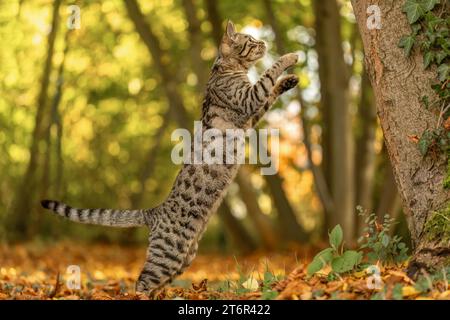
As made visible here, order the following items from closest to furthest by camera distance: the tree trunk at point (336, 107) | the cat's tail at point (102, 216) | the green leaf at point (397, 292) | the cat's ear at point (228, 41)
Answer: the green leaf at point (397, 292) → the cat's tail at point (102, 216) → the cat's ear at point (228, 41) → the tree trunk at point (336, 107)

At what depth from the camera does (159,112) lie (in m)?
18.1

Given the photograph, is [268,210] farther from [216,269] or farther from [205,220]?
[205,220]

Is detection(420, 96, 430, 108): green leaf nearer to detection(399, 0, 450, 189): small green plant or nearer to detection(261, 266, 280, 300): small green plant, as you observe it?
detection(399, 0, 450, 189): small green plant

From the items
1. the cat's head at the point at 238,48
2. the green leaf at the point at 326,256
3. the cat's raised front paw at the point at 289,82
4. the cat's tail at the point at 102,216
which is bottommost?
the green leaf at the point at 326,256

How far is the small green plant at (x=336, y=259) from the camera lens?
200 inches

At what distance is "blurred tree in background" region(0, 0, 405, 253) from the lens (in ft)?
38.8

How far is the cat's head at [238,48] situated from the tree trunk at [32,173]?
A: 754 centimetres

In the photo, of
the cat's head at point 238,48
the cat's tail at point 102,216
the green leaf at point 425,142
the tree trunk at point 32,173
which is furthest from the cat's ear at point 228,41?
the tree trunk at point 32,173

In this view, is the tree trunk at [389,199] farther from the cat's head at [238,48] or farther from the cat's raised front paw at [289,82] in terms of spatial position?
the cat's raised front paw at [289,82]

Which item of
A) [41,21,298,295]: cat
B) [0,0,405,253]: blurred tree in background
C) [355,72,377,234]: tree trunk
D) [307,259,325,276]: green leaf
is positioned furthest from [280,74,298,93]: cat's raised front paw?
[355,72,377,234]: tree trunk

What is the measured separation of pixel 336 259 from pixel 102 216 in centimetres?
207

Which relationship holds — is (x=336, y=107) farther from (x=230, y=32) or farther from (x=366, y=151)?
(x=230, y=32)

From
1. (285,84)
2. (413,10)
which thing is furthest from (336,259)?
(285,84)

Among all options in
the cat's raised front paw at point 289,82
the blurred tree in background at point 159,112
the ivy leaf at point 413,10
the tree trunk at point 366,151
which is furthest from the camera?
the tree trunk at point 366,151
